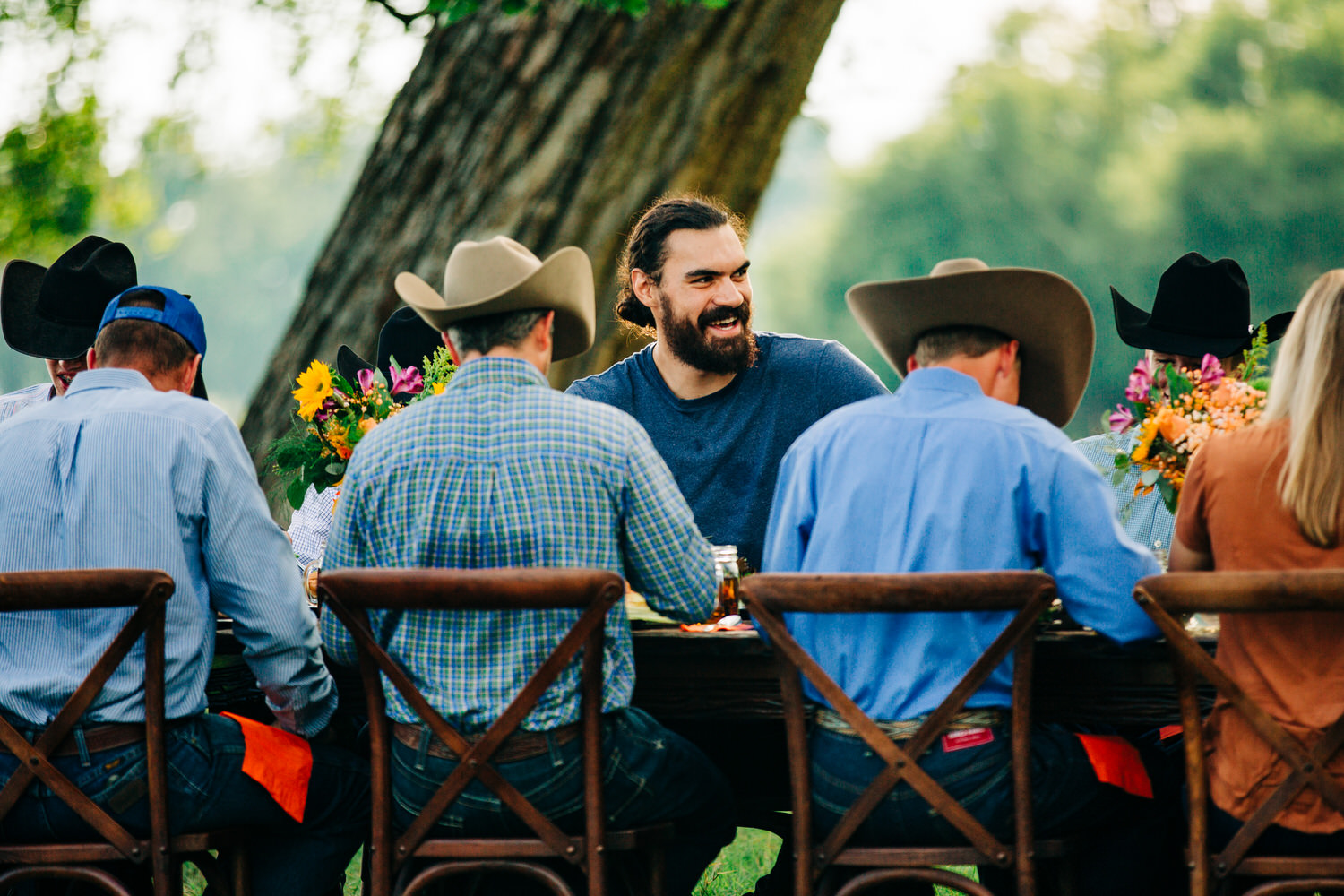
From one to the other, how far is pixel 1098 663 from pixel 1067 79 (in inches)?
1851

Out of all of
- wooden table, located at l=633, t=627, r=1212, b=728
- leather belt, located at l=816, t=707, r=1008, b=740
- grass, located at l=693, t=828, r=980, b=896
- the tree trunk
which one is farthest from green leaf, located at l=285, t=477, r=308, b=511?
the tree trunk

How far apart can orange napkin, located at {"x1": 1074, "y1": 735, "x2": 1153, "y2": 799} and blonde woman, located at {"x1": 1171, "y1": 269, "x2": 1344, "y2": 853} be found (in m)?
0.20

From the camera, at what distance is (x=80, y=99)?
30.3 feet

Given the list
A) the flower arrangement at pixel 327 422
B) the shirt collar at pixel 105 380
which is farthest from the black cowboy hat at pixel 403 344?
the shirt collar at pixel 105 380

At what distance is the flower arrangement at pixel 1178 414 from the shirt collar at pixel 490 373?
1.61 meters

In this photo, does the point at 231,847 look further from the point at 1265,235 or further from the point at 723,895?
the point at 1265,235

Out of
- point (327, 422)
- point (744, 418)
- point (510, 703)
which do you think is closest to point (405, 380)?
point (327, 422)

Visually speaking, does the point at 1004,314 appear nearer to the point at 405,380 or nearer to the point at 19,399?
the point at 405,380

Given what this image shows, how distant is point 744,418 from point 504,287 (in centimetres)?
149

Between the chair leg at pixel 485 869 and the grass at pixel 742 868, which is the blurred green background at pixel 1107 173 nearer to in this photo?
the grass at pixel 742 868

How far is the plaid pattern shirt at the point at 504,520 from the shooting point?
2775 mm

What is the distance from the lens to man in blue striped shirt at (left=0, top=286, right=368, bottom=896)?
9.50 feet

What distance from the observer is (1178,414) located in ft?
11.3

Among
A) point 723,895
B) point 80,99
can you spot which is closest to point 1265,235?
point 80,99
